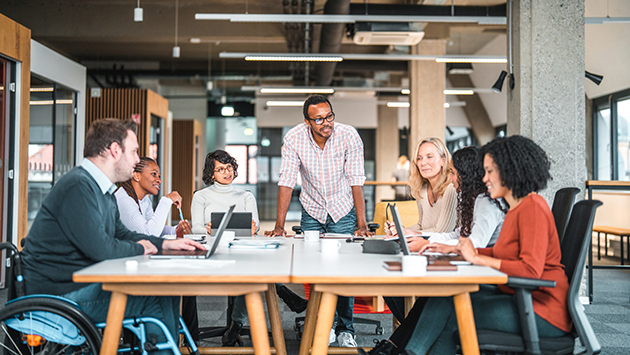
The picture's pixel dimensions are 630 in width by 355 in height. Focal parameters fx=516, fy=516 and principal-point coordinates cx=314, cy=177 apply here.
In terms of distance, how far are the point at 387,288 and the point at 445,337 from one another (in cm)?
48

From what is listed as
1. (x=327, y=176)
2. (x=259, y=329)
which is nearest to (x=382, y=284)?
(x=259, y=329)

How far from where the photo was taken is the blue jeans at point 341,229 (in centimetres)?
331

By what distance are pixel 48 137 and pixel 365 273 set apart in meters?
6.09

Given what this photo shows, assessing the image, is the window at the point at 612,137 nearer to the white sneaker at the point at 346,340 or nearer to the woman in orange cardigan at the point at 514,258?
the white sneaker at the point at 346,340

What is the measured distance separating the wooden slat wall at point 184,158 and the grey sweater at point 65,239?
40.5ft

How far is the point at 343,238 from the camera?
305 centimetres

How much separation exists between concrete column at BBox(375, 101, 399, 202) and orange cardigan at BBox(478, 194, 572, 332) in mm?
13283

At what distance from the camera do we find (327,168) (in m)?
3.53

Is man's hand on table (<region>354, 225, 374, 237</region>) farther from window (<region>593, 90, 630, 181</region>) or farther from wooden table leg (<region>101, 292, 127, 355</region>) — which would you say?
window (<region>593, 90, 630, 181</region>)

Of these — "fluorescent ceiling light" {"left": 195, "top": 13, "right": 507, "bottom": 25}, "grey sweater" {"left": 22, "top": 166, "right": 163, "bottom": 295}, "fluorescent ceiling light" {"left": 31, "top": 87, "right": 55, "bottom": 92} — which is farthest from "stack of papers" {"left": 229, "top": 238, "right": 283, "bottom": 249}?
"fluorescent ceiling light" {"left": 31, "top": 87, "right": 55, "bottom": 92}

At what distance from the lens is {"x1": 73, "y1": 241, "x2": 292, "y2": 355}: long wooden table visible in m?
1.71

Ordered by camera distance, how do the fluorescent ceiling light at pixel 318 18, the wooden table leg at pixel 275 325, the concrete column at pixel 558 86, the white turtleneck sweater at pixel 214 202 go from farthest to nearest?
1. the fluorescent ceiling light at pixel 318 18
2. the concrete column at pixel 558 86
3. the white turtleneck sweater at pixel 214 202
4. the wooden table leg at pixel 275 325

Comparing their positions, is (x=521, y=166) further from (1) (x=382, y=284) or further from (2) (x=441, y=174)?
(2) (x=441, y=174)

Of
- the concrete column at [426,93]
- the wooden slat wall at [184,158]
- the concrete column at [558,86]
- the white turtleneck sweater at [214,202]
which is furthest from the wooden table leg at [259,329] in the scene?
the wooden slat wall at [184,158]
